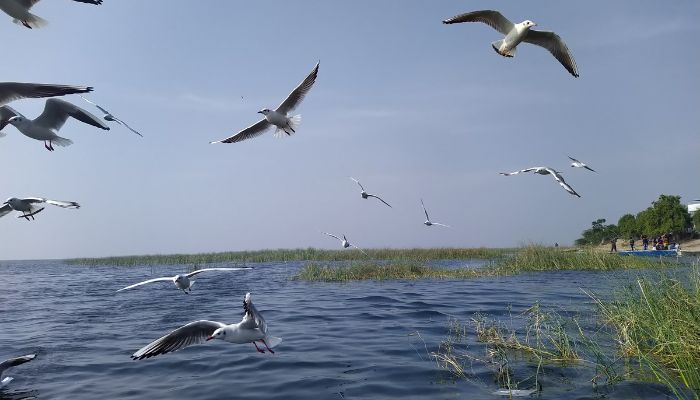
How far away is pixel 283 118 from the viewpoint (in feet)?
37.5

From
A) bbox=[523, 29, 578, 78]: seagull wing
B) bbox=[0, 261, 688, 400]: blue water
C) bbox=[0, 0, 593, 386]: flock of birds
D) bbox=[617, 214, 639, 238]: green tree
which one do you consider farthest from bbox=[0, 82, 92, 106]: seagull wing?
bbox=[617, 214, 639, 238]: green tree

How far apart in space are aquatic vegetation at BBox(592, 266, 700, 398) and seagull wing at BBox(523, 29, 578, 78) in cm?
362

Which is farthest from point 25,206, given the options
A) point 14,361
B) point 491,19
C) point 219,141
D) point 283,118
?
point 491,19

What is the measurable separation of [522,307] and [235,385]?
369 inches

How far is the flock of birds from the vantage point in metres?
5.59

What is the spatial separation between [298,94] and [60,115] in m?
4.54

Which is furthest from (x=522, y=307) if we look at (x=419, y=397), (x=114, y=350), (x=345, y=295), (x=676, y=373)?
(x=114, y=350)

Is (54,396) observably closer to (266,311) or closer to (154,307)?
(266,311)

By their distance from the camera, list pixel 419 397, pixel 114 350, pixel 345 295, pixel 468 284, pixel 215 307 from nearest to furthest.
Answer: pixel 419 397
pixel 114 350
pixel 215 307
pixel 345 295
pixel 468 284

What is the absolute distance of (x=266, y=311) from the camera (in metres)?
15.1

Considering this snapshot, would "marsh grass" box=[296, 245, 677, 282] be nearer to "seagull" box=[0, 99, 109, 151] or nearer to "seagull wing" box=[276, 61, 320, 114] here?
"seagull wing" box=[276, 61, 320, 114]

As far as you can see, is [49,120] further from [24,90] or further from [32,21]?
[24,90]

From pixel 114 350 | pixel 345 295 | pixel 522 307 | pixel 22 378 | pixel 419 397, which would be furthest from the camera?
pixel 345 295

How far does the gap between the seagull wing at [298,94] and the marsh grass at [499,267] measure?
1330 cm
